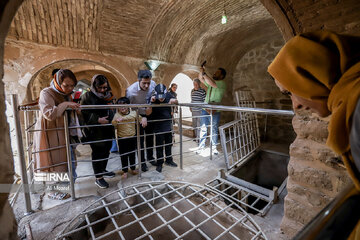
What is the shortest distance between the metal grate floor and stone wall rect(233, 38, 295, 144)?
500 centimetres

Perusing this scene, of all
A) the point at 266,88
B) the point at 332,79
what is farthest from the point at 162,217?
the point at 266,88

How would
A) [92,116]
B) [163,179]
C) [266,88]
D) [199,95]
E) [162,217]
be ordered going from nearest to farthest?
[162,217] → [92,116] → [163,179] → [199,95] → [266,88]

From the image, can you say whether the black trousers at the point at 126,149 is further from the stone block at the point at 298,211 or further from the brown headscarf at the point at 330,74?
the brown headscarf at the point at 330,74

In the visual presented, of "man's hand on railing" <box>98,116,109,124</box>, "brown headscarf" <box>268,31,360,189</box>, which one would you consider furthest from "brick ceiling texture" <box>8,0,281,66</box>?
"brown headscarf" <box>268,31,360,189</box>

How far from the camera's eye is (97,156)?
2.64 m

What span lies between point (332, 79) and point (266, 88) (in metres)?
6.96

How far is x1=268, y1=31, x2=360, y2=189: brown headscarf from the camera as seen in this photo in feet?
1.88

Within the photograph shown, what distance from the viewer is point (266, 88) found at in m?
6.91

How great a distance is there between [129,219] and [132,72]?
4497mm

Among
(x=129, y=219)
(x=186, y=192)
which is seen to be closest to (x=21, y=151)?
(x=129, y=219)

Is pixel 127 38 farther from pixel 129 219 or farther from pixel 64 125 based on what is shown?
pixel 129 219

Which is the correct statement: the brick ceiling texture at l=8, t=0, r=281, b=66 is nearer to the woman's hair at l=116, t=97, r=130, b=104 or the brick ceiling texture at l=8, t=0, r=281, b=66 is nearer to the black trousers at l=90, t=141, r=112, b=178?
the woman's hair at l=116, t=97, r=130, b=104

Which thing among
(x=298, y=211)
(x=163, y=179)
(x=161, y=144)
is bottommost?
(x=163, y=179)

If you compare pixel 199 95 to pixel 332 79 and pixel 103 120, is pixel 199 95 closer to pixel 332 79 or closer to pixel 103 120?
pixel 103 120
